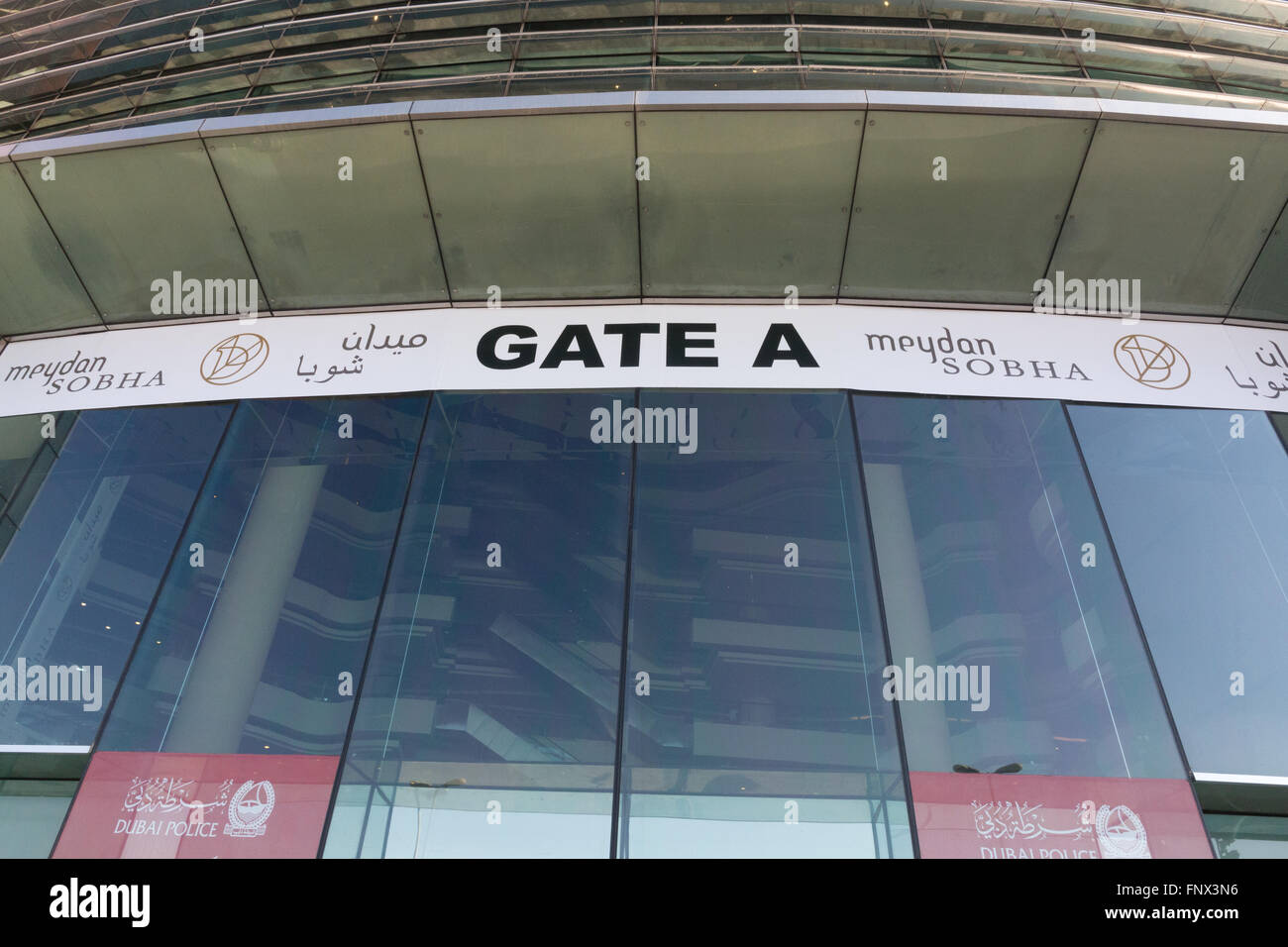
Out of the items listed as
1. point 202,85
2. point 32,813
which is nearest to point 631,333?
point 202,85

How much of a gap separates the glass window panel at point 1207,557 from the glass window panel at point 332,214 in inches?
244

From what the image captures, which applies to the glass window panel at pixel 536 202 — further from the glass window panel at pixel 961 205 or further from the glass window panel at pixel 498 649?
the glass window panel at pixel 961 205

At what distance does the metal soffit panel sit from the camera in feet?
27.5

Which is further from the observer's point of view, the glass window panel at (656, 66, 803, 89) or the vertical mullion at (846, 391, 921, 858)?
the glass window panel at (656, 66, 803, 89)

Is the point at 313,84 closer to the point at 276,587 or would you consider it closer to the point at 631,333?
the point at 631,333

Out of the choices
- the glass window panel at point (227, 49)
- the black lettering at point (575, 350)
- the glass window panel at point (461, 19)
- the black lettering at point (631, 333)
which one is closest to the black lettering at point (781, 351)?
the black lettering at point (631, 333)

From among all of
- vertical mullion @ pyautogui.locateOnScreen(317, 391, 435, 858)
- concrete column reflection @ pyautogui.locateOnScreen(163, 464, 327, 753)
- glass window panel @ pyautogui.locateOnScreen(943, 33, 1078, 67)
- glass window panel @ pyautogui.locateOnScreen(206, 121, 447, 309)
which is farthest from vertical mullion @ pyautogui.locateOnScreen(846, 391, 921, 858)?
concrete column reflection @ pyautogui.locateOnScreen(163, 464, 327, 753)

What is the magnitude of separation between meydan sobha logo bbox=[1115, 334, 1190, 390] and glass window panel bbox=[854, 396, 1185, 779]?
0.98m

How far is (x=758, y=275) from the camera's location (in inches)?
360

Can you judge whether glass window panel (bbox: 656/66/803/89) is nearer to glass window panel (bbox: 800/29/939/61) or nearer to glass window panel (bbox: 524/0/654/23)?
glass window panel (bbox: 800/29/939/61)

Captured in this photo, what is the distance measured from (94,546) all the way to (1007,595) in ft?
23.7

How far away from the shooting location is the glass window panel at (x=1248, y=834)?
5977 mm

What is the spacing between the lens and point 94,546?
310 inches
